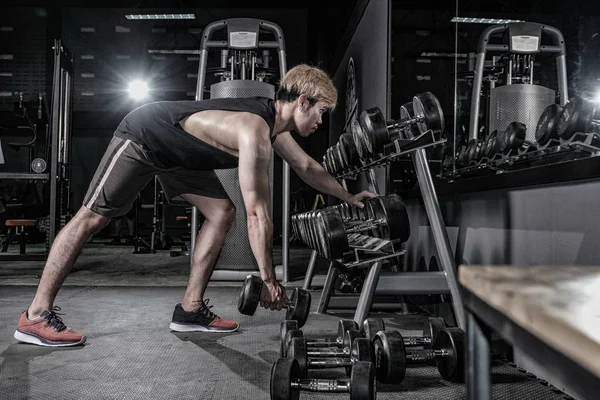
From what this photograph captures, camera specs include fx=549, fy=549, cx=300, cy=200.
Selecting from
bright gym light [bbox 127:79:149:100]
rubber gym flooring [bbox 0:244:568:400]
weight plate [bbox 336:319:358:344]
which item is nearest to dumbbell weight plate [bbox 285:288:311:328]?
rubber gym flooring [bbox 0:244:568:400]

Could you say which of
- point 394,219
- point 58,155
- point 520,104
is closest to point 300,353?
point 394,219

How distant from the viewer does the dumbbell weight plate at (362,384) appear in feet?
4.09

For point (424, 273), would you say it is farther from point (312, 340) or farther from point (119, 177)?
point (119, 177)

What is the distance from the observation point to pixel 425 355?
63.4 inches

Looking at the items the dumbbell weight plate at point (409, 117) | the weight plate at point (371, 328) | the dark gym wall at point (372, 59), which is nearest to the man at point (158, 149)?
the dumbbell weight plate at point (409, 117)

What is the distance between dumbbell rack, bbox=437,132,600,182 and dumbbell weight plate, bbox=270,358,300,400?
3.12 ft

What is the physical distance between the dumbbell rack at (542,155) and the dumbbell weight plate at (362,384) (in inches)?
32.0

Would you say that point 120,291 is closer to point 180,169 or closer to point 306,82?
point 180,169

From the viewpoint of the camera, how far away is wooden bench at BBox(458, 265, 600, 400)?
11.6 inches

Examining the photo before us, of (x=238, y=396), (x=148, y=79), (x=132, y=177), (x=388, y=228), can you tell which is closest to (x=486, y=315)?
(x=238, y=396)

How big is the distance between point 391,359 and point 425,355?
0.16m

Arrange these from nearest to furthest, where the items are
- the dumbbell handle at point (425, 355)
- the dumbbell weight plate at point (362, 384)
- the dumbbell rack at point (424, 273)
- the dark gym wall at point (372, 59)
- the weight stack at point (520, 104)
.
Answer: the dumbbell weight plate at point (362, 384), the dumbbell handle at point (425, 355), the dumbbell rack at point (424, 273), the weight stack at point (520, 104), the dark gym wall at point (372, 59)

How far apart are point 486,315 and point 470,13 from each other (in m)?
3.45

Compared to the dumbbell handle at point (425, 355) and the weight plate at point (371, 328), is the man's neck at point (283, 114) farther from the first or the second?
the dumbbell handle at point (425, 355)
